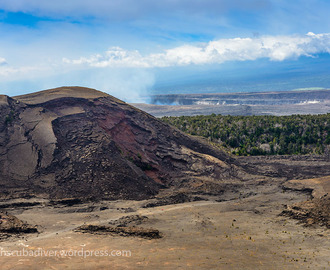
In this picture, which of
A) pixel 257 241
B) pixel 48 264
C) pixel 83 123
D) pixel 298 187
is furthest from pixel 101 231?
pixel 298 187

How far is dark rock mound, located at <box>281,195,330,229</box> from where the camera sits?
2053 centimetres

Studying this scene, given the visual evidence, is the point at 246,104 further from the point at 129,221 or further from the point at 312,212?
the point at 129,221

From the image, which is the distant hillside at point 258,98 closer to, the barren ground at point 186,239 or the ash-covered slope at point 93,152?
the ash-covered slope at point 93,152

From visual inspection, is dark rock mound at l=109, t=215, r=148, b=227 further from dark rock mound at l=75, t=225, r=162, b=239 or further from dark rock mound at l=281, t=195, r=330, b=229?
dark rock mound at l=281, t=195, r=330, b=229

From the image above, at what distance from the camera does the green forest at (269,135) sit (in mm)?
44438

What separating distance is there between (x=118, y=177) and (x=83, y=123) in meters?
7.36

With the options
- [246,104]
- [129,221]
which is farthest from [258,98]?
[129,221]

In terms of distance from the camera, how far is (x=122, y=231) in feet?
60.6

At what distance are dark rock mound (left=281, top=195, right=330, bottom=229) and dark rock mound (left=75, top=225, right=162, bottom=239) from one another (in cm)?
882

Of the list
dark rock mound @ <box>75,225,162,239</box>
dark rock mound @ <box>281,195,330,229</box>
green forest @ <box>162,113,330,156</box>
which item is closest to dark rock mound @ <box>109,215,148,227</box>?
dark rock mound @ <box>75,225,162,239</box>

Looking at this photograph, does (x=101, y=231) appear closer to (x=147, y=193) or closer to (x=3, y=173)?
(x=147, y=193)

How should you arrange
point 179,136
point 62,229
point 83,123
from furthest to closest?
point 179,136 → point 83,123 → point 62,229

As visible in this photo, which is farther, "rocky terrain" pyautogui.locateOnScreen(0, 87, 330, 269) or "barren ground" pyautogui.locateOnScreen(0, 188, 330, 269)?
"rocky terrain" pyautogui.locateOnScreen(0, 87, 330, 269)

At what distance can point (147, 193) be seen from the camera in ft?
89.7
